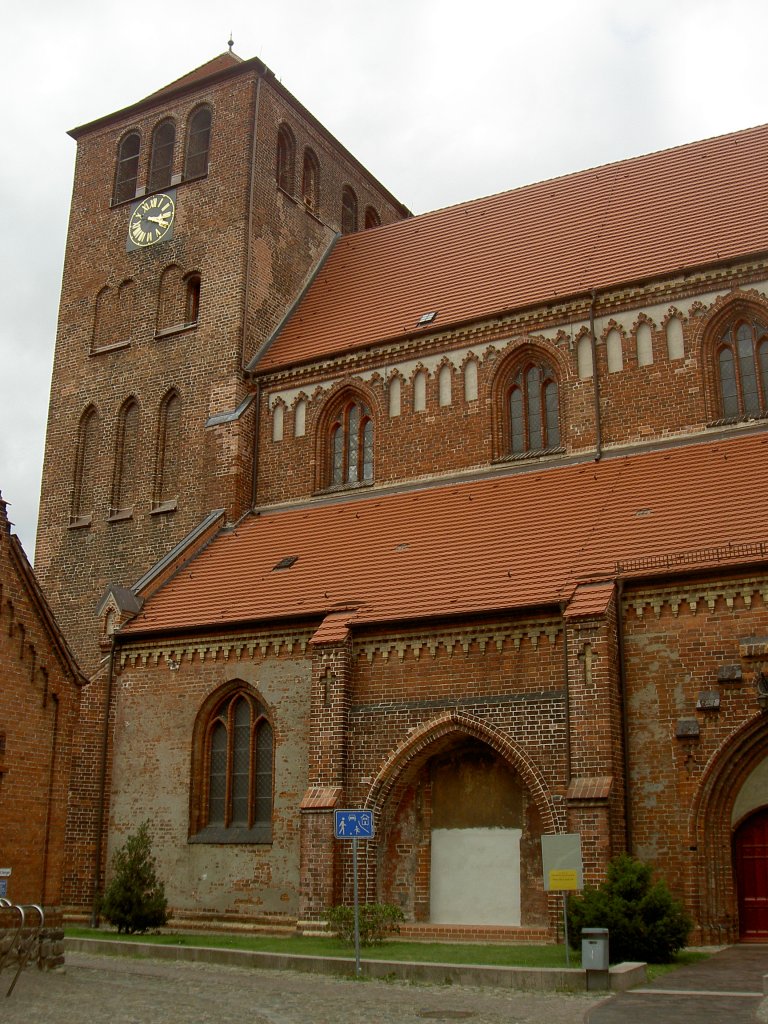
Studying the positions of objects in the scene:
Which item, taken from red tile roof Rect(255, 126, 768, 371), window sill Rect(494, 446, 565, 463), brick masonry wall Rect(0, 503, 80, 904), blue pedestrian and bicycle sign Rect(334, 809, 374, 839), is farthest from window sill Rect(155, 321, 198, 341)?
blue pedestrian and bicycle sign Rect(334, 809, 374, 839)

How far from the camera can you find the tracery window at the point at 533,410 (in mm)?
23453

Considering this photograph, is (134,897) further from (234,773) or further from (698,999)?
(698,999)

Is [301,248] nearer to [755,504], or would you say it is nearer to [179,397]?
[179,397]

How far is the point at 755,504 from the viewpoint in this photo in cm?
1809

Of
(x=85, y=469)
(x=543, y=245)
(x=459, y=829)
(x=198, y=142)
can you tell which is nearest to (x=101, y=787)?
(x=459, y=829)

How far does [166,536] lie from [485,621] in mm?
10571

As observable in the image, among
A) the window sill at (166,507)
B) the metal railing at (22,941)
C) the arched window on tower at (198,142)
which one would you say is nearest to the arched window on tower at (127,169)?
the arched window on tower at (198,142)

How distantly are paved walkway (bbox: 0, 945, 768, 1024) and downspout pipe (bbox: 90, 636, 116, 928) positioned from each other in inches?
279

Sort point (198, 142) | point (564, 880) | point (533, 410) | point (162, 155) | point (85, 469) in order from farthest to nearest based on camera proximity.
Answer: point (162, 155), point (198, 142), point (85, 469), point (533, 410), point (564, 880)

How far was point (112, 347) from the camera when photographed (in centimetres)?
2980

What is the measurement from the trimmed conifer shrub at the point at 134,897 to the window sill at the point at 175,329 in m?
13.3

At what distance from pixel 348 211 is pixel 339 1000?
26.1 meters

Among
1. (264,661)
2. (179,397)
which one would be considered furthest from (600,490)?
(179,397)

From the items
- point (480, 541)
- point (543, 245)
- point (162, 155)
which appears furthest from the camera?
point (162, 155)
